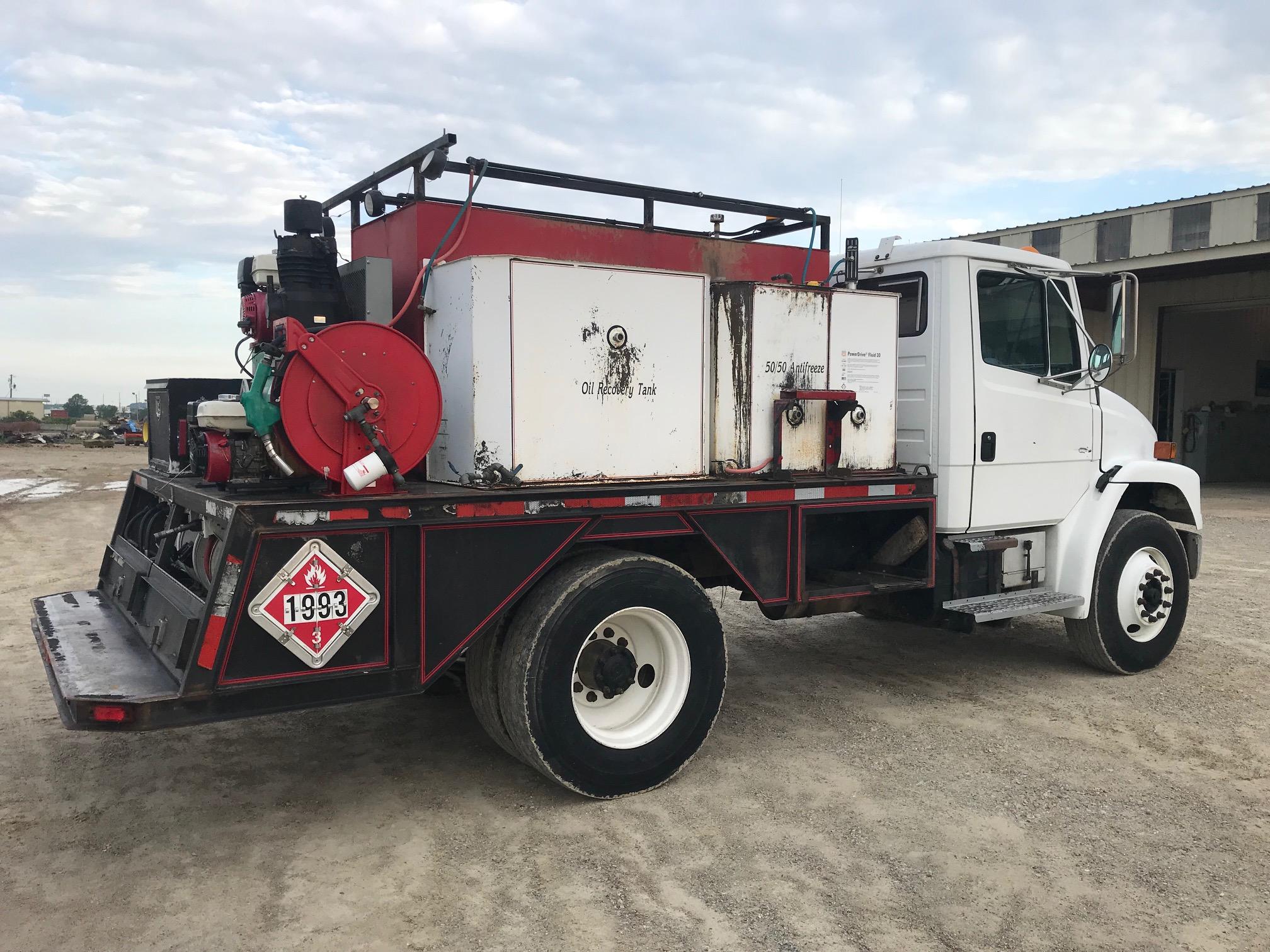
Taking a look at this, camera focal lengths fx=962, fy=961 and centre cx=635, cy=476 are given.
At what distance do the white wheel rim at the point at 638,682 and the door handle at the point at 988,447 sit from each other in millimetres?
2392

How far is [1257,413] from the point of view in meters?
24.9

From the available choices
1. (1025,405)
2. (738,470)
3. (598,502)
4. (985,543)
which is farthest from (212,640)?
(1025,405)

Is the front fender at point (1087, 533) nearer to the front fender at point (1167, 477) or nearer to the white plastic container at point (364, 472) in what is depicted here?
the front fender at point (1167, 477)

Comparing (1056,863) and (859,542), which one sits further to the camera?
(859,542)

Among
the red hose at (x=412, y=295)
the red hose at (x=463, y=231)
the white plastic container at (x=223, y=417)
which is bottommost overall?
the white plastic container at (x=223, y=417)

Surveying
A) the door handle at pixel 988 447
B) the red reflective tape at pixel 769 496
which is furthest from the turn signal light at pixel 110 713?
the door handle at pixel 988 447

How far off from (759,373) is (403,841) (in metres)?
2.70

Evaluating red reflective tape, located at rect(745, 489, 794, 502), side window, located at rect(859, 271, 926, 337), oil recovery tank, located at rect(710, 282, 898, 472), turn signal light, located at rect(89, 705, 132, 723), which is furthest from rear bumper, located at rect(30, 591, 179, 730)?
side window, located at rect(859, 271, 926, 337)

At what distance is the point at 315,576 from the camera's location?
3510 mm

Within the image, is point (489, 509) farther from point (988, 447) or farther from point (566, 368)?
point (988, 447)

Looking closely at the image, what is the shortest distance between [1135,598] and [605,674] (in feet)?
13.0

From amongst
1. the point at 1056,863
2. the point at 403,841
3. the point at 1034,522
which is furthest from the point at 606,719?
the point at 1034,522

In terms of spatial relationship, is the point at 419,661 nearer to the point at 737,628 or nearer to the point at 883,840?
the point at 883,840

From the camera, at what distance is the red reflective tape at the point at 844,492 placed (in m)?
4.96
